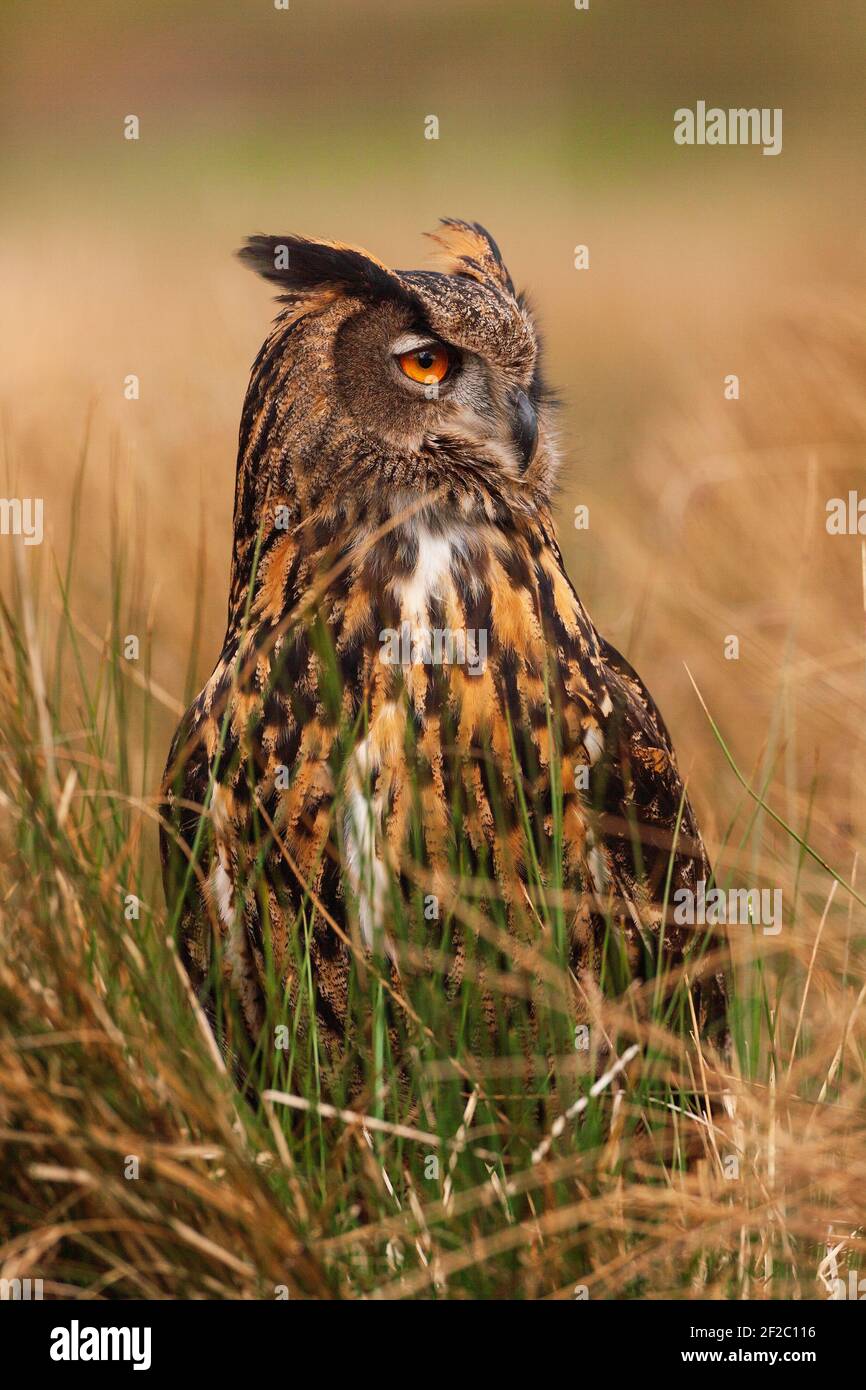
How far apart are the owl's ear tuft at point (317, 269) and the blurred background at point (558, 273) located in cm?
47

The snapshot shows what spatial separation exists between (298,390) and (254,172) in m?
5.14

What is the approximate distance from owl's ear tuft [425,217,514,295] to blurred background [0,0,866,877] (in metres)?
0.34

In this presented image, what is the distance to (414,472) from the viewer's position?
2.25m

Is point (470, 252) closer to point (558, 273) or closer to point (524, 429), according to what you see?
point (524, 429)

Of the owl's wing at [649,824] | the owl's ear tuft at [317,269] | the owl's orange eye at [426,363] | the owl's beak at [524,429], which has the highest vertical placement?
the owl's ear tuft at [317,269]

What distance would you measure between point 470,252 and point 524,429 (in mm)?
504

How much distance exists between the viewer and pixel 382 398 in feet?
7.33

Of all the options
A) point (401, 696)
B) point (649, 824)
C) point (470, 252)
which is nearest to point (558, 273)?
point (470, 252)

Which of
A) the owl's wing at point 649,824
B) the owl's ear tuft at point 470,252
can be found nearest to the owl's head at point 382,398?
the owl's ear tuft at point 470,252

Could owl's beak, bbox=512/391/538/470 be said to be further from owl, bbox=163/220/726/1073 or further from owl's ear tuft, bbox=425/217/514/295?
owl's ear tuft, bbox=425/217/514/295

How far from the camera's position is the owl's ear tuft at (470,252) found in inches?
101

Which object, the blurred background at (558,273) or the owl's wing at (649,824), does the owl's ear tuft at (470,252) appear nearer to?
the blurred background at (558,273)

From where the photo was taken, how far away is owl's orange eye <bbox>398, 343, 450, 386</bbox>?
225 cm

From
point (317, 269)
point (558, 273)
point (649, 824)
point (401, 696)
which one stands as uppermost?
point (558, 273)
